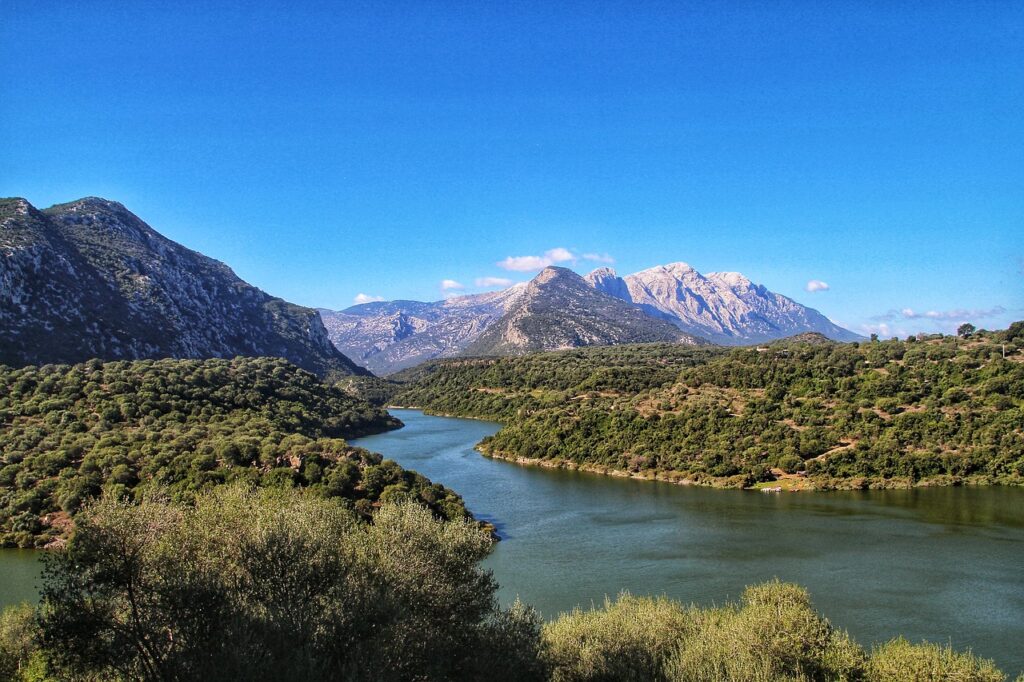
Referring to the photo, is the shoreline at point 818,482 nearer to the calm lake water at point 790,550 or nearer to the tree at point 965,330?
the calm lake water at point 790,550

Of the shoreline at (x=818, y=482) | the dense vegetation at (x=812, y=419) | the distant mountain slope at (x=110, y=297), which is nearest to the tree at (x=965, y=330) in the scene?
the dense vegetation at (x=812, y=419)

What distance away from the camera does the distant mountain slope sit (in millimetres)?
99562

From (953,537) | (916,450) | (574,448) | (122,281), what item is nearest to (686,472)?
(574,448)

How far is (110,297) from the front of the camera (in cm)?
12581

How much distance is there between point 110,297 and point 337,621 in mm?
134686

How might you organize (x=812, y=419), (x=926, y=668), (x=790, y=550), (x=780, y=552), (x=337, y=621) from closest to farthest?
1. (x=337, y=621)
2. (x=926, y=668)
3. (x=780, y=552)
4. (x=790, y=550)
5. (x=812, y=419)

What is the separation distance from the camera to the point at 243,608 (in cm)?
1634

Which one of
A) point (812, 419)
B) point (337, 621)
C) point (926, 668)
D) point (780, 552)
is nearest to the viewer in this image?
point (337, 621)

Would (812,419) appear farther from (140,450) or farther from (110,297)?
(110,297)

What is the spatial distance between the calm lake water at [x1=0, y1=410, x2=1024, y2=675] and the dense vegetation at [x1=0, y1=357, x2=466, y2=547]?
582 cm

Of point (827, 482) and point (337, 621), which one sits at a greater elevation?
point (337, 621)

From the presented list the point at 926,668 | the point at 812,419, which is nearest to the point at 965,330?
the point at 812,419

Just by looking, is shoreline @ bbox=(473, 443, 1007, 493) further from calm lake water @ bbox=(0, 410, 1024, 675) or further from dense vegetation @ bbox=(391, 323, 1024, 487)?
calm lake water @ bbox=(0, 410, 1024, 675)

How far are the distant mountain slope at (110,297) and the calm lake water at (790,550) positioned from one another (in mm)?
75355
